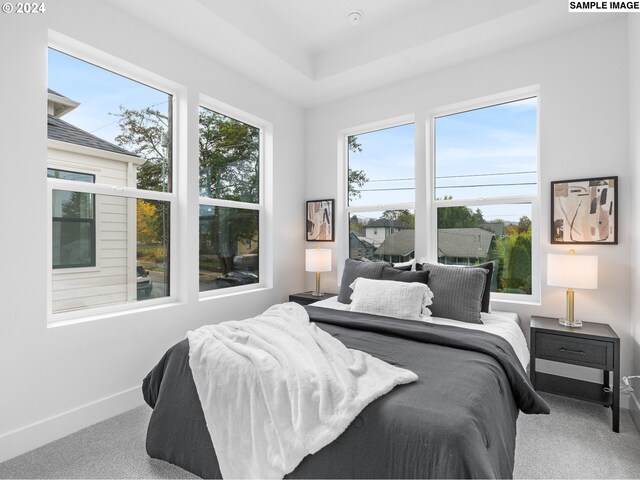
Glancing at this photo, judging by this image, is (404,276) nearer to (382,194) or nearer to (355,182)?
(382,194)

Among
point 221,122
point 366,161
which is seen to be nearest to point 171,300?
point 221,122

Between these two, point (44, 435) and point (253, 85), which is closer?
point (44, 435)

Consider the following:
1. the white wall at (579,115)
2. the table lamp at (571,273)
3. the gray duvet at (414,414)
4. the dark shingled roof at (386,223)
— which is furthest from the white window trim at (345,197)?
the gray duvet at (414,414)

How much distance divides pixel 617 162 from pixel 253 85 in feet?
10.5

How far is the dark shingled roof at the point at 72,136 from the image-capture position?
235cm

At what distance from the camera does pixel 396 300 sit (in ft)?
8.63

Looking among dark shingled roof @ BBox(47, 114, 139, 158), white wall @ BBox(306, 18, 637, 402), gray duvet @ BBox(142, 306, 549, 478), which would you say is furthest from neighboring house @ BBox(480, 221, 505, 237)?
dark shingled roof @ BBox(47, 114, 139, 158)

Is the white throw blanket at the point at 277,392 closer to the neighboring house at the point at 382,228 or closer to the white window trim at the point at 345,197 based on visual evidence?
the neighboring house at the point at 382,228

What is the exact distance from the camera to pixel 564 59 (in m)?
2.82

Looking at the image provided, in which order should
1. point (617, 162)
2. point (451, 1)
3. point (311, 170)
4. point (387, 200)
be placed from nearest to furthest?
point (617, 162)
point (451, 1)
point (387, 200)
point (311, 170)

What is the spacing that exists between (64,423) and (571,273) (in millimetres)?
3507

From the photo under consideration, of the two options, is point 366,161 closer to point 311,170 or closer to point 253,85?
point 311,170

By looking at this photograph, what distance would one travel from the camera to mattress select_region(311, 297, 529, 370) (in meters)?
2.35

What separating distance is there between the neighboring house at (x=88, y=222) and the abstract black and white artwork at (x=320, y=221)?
1942 mm
